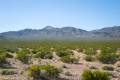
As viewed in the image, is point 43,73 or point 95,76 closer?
point 95,76

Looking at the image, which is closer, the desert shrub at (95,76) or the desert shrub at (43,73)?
the desert shrub at (95,76)

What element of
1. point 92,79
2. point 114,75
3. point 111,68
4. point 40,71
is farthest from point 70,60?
point 92,79

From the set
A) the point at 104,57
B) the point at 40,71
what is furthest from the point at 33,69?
the point at 104,57

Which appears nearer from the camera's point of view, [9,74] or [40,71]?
[40,71]

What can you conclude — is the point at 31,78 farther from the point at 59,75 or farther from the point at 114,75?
the point at 114,75

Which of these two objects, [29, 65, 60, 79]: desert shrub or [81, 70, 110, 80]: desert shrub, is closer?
[81, 70, 110, 80]: desert shrub

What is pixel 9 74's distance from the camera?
19.9m

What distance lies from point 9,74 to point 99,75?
6.76 metres

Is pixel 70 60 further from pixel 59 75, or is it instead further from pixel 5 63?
pixel 59 75

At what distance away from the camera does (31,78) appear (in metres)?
18.0

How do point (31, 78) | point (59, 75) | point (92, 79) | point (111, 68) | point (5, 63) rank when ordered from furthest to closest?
point (5, 63) < point (111, 68) < point (59, 75) < point (31, 78) < point (92, 79)

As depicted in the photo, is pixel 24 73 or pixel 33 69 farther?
pixel 24 73

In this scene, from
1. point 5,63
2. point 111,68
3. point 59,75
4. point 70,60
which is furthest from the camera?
point 70,60

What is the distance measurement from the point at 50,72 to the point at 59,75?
1.16 meters
